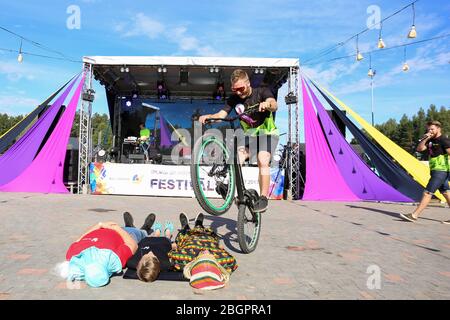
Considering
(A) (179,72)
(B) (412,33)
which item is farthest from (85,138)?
(B) (412,33)

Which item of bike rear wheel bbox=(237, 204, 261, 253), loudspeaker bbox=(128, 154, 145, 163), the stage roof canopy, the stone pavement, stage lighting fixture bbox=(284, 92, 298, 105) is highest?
the stage roof canopy

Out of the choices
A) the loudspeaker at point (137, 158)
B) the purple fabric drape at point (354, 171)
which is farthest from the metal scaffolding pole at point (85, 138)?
the purple fabric drape at point (354, 171)

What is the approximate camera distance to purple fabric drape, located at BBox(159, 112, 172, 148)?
1778 centimetres

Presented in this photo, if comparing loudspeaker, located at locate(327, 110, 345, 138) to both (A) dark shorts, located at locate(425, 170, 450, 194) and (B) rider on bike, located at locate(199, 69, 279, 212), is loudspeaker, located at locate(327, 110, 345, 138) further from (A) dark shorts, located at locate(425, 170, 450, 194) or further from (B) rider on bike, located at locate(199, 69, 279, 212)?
(B) rider on bike, located at locate(199, 69, 279, 212)

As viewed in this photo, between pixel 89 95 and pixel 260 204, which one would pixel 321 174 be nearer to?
pixel 260 204

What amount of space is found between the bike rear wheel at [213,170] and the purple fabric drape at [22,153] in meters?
9.51

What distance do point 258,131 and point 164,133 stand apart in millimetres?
14360

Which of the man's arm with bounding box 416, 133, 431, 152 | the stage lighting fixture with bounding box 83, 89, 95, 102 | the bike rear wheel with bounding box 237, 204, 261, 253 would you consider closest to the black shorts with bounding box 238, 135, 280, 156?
the bike rear wheel with bounding box 237, 204, 261, 253

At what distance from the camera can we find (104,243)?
298 centimetres

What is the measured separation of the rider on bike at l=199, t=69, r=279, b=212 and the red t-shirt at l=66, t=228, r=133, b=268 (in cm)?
155

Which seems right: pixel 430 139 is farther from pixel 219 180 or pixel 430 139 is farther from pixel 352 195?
pixel 219 180

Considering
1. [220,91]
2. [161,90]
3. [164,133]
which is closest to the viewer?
[220,91]

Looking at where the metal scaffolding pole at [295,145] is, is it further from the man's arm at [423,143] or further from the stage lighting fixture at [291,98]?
the man's arm at [423,143]
